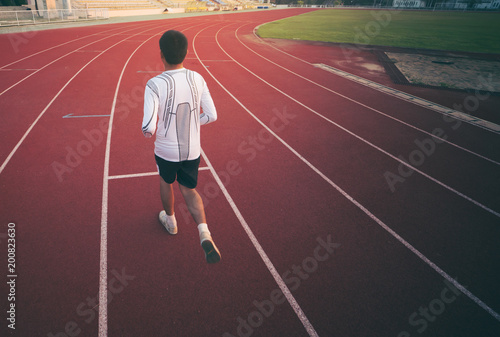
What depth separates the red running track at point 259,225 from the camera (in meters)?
2.75

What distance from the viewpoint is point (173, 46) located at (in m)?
2.45

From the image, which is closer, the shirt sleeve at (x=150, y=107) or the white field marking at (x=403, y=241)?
the shirt sleeve at (x=150, y=107)

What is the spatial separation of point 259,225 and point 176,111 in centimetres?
208

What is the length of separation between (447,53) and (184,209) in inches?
802

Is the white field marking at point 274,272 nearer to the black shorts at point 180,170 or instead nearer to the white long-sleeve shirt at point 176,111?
the black shorts at point 180,170

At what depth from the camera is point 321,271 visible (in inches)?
128

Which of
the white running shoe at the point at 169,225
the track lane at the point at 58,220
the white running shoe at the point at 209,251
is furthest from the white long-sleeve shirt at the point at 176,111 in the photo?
the track lane at the point at 58,220

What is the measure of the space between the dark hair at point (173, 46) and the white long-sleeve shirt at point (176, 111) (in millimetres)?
115

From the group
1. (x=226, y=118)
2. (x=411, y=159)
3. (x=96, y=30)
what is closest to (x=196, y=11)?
(x=96, y=30)

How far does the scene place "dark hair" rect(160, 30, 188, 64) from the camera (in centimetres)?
243

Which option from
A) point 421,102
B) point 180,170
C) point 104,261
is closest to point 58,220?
point 104,261

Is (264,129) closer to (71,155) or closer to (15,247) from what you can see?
(71,155)

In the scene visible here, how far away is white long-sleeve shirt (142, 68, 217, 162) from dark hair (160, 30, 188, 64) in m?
0.12

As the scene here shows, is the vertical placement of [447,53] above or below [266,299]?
above
